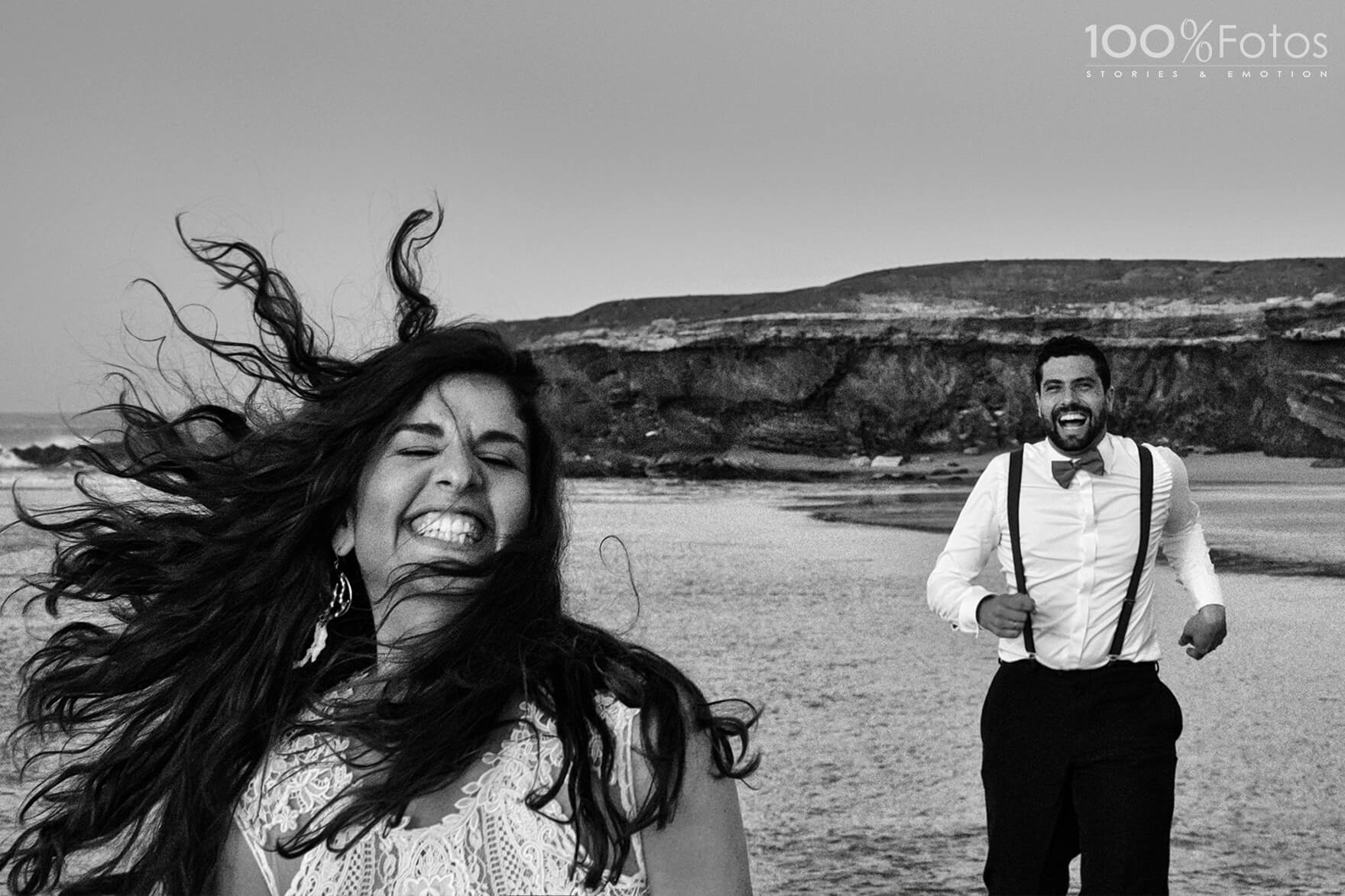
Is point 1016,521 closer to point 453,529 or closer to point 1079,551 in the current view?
point 1079,551

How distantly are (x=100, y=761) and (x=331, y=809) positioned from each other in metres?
0.50

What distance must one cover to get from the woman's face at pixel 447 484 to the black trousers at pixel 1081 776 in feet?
6.69

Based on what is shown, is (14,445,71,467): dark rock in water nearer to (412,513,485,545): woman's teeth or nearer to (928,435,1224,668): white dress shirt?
(928,435,1224,668): white dress shirt

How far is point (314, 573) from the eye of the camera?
7.18 feet

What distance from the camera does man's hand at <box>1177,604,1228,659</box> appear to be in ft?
12.3

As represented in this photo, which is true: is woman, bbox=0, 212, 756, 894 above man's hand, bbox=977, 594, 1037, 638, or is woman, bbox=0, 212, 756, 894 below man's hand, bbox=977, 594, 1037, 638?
above

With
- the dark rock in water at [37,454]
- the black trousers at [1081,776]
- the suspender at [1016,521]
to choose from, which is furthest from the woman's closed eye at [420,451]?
the dark rock in water at [37,454]

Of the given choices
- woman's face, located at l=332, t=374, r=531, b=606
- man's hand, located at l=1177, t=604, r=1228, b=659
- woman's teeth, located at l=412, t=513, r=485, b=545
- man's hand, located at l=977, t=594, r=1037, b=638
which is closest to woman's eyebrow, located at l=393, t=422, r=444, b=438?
woman's face, located at l=332, t=374, r=531, b=606

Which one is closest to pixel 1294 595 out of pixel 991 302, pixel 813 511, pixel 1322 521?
pixel 1322 521

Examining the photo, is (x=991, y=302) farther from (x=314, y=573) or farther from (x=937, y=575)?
(x=314, y=573)

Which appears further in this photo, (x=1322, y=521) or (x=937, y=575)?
(x=1322, y=521)

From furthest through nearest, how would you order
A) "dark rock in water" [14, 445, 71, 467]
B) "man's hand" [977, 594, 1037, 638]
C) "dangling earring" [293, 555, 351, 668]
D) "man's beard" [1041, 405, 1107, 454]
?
"dark rock in water" [14, 445, 71, 467], "man's beard" [1041, 405, 1107, 454], "man's hand" [977, 594, 1037, 638], "dangling earring" [293, 555, 351, 668]

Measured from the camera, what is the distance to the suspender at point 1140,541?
3680 mm

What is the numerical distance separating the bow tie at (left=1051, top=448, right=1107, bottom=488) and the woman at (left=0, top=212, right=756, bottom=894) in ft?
6.85
